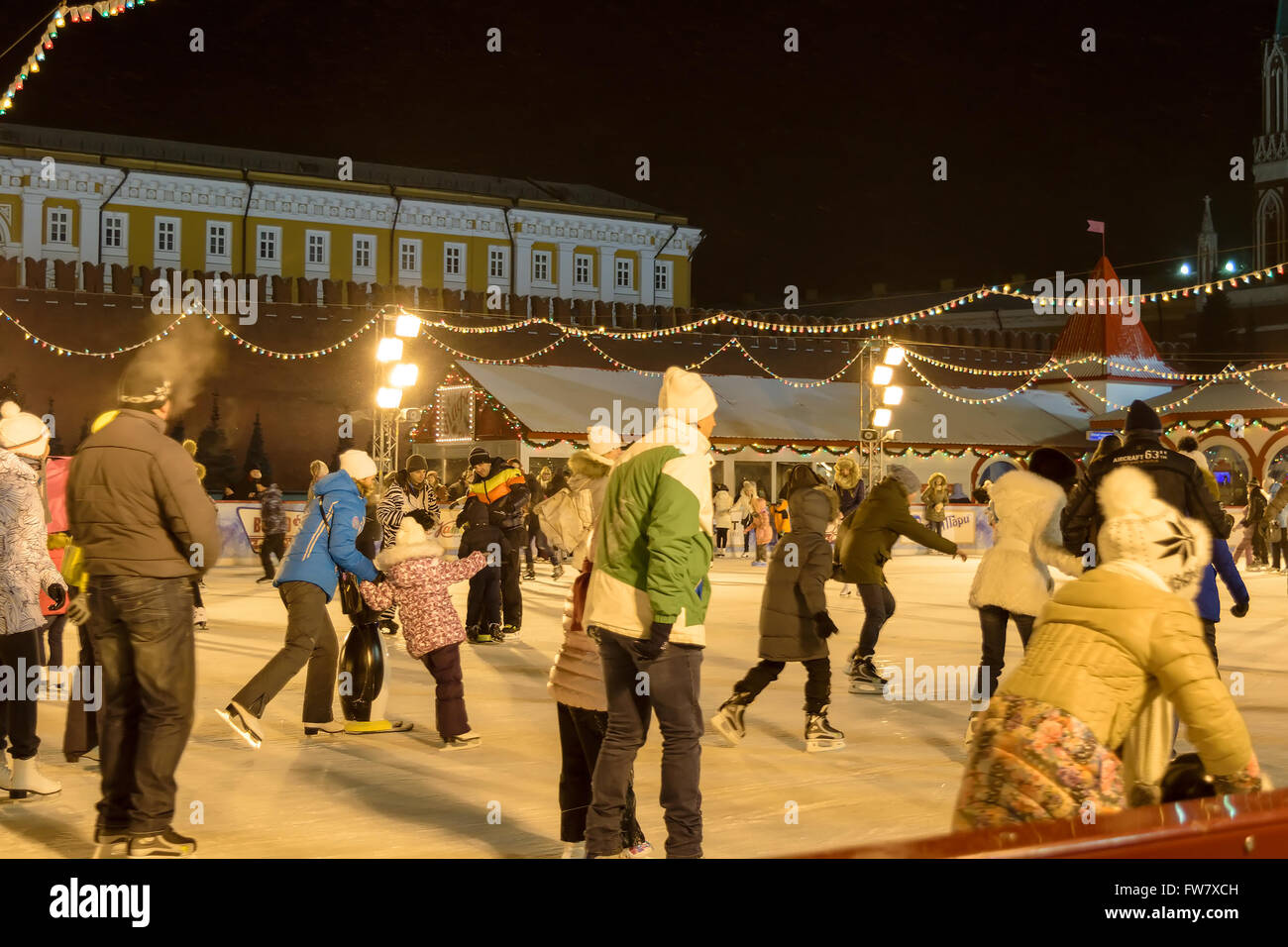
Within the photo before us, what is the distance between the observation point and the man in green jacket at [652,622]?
13.9 ft

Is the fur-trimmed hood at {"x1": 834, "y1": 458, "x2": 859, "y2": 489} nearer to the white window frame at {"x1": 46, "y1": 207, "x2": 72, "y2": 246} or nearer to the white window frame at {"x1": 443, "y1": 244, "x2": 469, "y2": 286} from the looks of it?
the white window frame at {"x1": 46, "y1": 207, "x2": 72, "y2": 246}

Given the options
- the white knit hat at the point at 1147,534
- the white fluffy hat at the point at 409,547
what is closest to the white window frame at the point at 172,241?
the white fluffy hat at the point at 409,547

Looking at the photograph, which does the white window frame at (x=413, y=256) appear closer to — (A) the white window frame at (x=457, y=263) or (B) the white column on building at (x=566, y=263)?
(A) the white window frame at (x=457, y=263)

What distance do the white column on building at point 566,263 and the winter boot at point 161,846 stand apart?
4593 cm

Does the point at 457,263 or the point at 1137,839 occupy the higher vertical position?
the point at 457,263

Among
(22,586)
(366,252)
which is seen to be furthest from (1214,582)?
(366,252)

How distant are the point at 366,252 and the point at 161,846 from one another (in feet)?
145

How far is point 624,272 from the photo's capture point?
168 ft

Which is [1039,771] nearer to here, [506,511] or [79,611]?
[79,611]

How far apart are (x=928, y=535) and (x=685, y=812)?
4.49m
